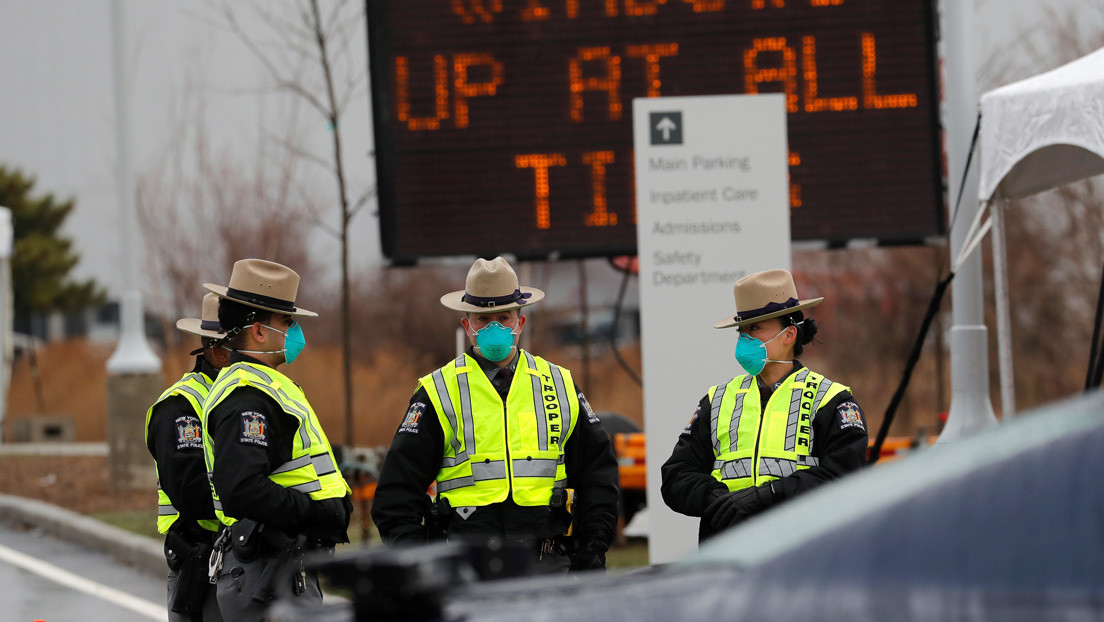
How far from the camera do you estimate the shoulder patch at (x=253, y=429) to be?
4121 mm

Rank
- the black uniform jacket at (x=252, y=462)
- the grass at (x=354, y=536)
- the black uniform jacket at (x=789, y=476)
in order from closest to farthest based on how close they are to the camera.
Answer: the black uniform jacket at (x=252, y=462)
the black uniform jacket at (x=789, y=476)
the grass at (x=354, y=536)

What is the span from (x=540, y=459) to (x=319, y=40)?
7.84m

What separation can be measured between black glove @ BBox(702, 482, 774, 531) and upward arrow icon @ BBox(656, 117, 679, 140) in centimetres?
298

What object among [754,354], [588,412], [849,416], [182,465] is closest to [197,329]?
[182,465]

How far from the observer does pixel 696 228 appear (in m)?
7.07

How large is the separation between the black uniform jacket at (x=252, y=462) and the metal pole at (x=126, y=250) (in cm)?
857

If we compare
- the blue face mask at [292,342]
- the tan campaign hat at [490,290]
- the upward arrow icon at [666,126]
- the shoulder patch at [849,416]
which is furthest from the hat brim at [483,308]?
the upward arrow icon at [666,126]

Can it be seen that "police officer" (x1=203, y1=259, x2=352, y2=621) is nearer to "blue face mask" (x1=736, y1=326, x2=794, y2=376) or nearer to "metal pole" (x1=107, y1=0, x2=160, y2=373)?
"blue face mask" (x1=736, y1=326, x2=794, y2=376)

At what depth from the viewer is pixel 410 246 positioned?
831 centimetres

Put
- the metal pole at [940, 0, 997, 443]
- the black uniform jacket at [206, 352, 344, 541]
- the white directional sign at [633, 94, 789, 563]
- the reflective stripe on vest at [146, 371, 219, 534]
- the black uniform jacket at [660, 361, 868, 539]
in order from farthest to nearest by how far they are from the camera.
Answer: the metal pole at [940, 0, 997, 443] < the white directional sign at [633, 94, 789, 563] < the reflective stripe on vest at [146, 371, 219, 534] < the black uniform jacket at [660, 361, 868, 539] < the black uniform jacket at [206, 352, 344, 541]

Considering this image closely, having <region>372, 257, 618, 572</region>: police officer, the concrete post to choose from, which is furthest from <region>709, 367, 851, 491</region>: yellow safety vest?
the concrete post

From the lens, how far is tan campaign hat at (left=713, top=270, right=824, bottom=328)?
4766 mm

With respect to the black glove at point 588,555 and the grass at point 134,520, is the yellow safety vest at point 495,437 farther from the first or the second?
the grass at point 134,520

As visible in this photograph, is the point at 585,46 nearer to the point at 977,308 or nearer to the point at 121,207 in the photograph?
the point at 977,308
